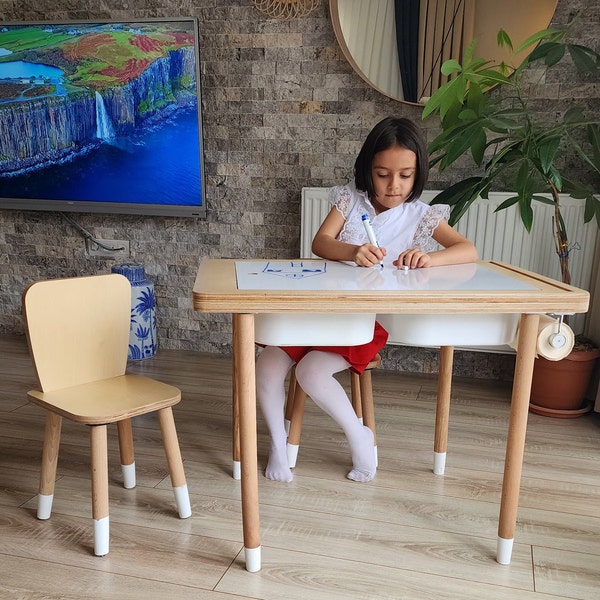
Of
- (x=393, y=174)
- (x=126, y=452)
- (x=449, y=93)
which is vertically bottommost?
(x=126, y=452)

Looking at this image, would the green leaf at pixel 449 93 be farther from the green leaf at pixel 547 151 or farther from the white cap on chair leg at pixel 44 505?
the white cap on chair leg at pixel 44 505

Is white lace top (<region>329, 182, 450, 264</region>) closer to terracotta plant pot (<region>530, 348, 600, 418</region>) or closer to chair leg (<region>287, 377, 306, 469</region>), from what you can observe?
chair leg (<region>287, 377, 306, 469</region>)

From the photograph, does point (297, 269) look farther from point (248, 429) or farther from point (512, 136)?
point (512, 136)

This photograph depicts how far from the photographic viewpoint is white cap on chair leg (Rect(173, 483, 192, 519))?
1.54 metres

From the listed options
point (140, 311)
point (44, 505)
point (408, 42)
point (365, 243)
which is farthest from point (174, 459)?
point (408, 42)

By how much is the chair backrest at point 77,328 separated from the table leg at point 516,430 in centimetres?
97

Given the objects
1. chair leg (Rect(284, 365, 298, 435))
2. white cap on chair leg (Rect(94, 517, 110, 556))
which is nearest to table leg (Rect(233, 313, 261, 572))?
white cap on chair leg (Rect(94, 517, 110, 556))

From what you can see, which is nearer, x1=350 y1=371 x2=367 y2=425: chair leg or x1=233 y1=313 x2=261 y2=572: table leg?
x1=233 y1=313 x2=261 y2=572: table leg

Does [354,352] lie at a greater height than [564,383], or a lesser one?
greater

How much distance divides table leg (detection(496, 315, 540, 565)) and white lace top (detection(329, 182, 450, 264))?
55 centimetres

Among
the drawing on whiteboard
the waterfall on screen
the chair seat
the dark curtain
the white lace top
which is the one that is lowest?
the chair seat

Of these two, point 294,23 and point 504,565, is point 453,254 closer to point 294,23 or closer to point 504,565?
point 504,565

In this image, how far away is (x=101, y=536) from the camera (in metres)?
1.38

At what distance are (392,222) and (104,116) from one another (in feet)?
5.52
